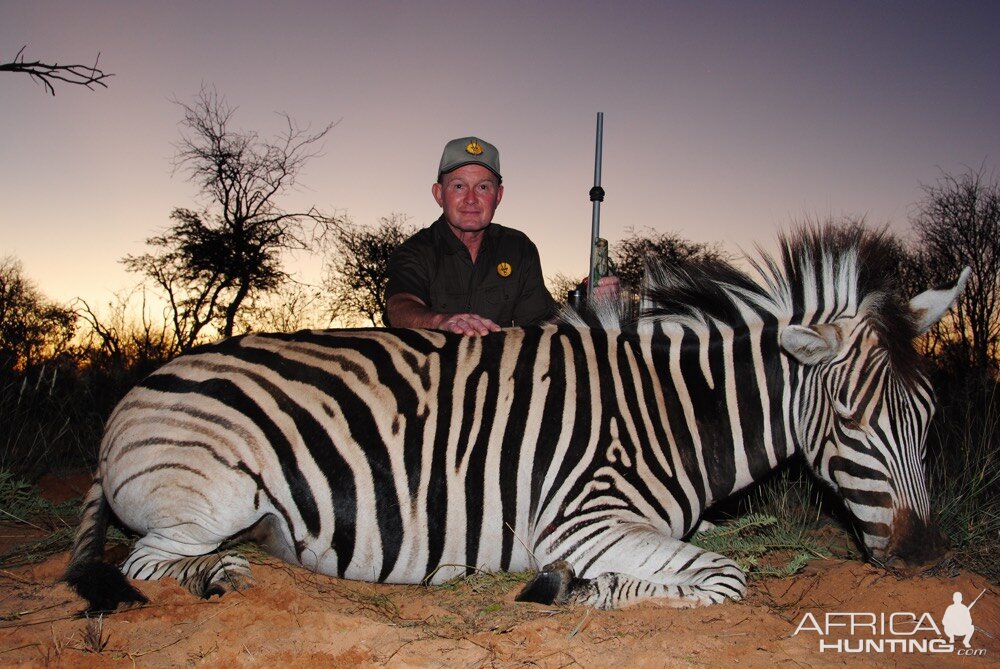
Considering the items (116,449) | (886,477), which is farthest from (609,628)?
(116,449)

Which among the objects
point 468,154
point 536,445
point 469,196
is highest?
point 468,154

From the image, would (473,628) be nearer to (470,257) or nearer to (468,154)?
(470,257)

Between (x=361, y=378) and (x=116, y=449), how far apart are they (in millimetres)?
928

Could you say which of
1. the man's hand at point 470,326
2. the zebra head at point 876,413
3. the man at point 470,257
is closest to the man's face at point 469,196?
the man at point 470,257

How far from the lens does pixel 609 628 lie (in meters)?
2.02

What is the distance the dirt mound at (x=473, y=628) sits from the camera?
1.83 meters

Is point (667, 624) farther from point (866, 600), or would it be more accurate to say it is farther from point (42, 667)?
point (42, 667)

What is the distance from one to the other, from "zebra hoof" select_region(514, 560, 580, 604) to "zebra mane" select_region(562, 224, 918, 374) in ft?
3.35

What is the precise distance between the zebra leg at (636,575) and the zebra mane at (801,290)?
0.90 m

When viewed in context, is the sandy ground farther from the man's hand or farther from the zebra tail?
the man's hand

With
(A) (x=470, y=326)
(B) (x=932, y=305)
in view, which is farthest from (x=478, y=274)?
(B) (x=932, y=305)

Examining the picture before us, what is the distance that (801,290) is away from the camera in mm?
2660

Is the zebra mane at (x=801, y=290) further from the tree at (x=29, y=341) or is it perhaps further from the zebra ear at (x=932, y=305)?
the tree at (x=29, y=341)

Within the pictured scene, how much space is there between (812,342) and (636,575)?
39.2 inches
